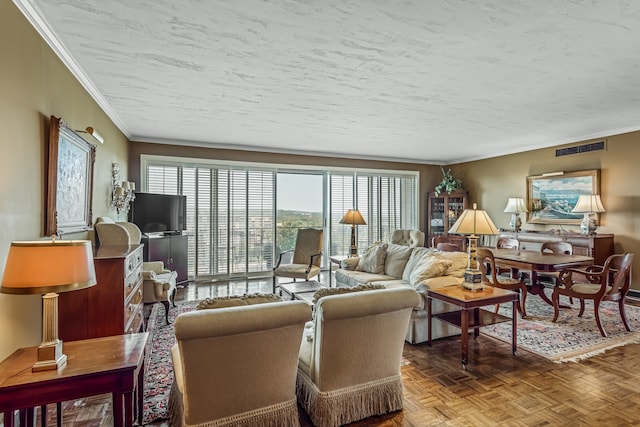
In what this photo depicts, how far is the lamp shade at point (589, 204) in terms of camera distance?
527 centimetres

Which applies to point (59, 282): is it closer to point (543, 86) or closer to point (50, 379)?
point (50, 379)

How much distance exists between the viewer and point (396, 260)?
14.3 ft

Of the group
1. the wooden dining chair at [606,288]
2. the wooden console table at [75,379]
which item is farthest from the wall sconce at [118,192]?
the wooden dining chair at [606,288]

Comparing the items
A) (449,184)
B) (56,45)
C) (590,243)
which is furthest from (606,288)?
(56,45)

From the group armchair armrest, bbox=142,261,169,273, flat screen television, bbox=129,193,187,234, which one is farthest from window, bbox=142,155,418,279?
armchair armrest, bbox=142,261,169,273

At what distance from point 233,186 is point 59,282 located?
16.9ft

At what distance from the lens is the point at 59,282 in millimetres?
1523

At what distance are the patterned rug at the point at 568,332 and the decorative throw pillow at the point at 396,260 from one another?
113cm

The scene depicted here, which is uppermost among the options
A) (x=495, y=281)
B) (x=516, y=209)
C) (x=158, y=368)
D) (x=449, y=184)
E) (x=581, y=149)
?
(x=581, y=149)

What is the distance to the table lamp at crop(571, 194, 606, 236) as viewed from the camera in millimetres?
5250

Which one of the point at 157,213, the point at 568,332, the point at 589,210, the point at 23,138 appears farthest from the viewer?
the point at 157,213

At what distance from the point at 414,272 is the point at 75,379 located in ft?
9.96

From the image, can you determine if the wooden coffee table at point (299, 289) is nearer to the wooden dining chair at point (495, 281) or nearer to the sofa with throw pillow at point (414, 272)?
the sofa with throw pillow at point (414, 272)

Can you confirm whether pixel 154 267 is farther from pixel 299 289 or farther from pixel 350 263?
pixel 350 263
